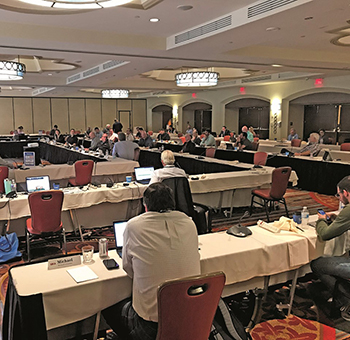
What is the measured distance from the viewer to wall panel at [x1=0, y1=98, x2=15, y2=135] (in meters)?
22.1

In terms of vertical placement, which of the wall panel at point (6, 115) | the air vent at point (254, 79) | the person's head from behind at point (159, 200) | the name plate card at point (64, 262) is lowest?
the name plate card at point (64, 262)

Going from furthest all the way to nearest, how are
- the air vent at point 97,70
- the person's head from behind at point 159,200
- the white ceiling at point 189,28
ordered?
the air vent at point 97,70 → the white ceiling at point 189,28 → the person's head from behind at point 159,200

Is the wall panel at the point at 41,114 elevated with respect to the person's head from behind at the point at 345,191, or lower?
elevated

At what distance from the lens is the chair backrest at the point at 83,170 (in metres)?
7.16

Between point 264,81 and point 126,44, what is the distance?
931 cm

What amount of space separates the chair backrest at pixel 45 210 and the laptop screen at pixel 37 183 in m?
1.06

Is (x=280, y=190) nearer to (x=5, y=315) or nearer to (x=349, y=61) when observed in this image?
(x=5, y=315)

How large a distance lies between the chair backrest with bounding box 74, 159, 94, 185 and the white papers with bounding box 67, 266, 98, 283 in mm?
4574

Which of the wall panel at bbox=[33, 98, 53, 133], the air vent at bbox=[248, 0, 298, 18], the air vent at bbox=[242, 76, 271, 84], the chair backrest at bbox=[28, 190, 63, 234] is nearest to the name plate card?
the chair backrest at bbox=[28, 190, 63, 234]

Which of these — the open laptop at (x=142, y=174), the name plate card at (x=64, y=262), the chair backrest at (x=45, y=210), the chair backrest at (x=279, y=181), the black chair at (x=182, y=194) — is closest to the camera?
the name plate card at (x=64, y=262)

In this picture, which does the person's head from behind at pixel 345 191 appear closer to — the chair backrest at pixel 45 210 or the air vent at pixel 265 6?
the air vent at pixel 265 6

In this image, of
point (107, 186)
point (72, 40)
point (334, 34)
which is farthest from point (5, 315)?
point (334, 34)

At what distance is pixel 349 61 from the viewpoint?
31.8 ft

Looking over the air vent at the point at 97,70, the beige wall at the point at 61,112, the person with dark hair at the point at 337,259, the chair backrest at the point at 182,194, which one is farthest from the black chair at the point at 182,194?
the beige wall at the point at 61,112
